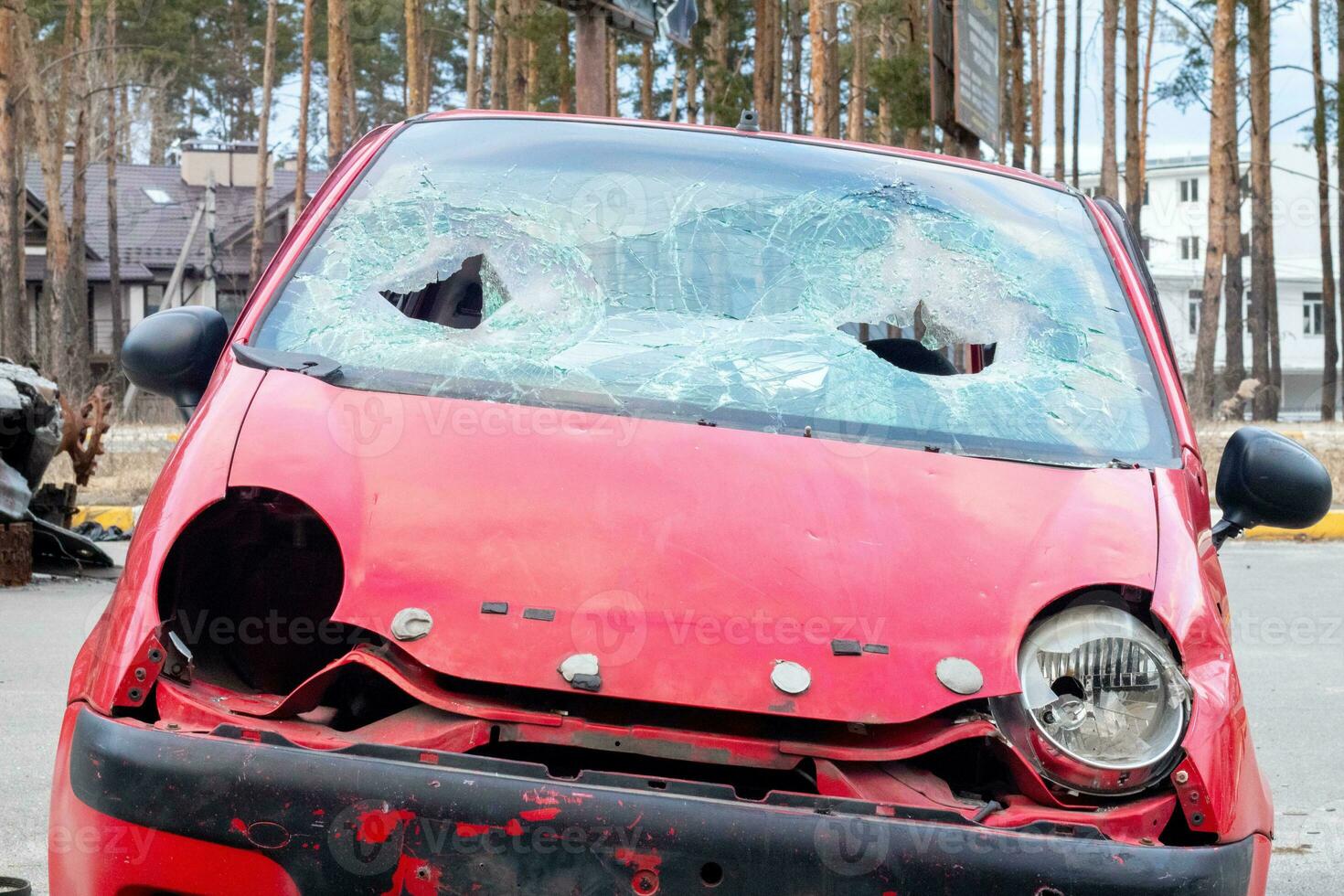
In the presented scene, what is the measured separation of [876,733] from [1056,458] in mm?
758

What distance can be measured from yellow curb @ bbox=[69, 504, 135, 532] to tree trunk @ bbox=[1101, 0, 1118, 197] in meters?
27.2

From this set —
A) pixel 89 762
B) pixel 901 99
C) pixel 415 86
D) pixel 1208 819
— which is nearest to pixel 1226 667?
pixel 1208 819

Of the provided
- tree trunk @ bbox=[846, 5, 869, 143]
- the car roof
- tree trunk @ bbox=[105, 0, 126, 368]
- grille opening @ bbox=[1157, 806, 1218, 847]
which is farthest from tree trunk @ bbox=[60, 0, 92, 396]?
grille opening @ bbox=[1157, 806, 1218, 847]

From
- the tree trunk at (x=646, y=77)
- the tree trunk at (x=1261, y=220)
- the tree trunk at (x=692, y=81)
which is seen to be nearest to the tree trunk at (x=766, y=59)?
the tree trunk at (x=692, y=81)

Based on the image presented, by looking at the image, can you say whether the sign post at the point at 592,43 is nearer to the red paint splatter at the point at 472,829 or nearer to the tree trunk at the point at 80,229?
the red paint splatter at the point at 472,829

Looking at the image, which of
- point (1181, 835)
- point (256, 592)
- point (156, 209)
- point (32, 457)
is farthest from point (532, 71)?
point (1181, 835)

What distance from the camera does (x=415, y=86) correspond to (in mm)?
25984

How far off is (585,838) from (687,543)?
0.53 meters

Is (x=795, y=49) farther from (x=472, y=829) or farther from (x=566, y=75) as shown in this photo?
(x=472, y=829)

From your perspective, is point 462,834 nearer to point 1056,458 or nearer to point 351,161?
point 1056,458

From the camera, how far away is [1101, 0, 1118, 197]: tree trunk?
109 ft

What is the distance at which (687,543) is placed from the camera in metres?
2.22

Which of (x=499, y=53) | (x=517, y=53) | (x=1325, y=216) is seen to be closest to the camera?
(x=517, y=53)

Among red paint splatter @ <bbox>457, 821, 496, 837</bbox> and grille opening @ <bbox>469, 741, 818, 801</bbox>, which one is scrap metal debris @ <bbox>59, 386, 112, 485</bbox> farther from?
red paint splatter @ <bbox>457, 821, 496, 837</bbox>
